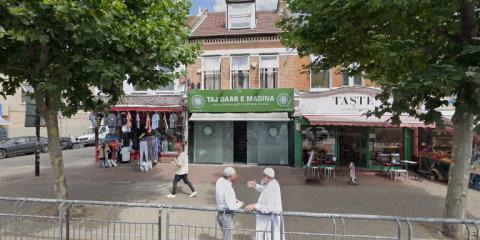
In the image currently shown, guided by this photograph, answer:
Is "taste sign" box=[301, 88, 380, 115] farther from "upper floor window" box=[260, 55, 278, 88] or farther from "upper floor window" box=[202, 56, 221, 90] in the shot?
"upper floor window" box=[202, 56, 221, 90]

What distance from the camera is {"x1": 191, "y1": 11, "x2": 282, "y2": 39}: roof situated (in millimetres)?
15705

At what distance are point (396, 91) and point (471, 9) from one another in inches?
A: 89.5

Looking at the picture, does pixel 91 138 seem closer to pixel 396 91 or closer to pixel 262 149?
pixel 262 149

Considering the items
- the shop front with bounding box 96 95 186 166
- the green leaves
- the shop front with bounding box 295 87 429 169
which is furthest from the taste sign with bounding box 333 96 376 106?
the green leaves

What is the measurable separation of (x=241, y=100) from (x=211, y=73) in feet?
8.16

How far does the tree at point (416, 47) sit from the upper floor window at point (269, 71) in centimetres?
804

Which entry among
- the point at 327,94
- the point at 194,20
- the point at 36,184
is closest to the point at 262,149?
the point at 327,94

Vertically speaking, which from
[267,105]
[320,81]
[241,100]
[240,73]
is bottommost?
[267,105]

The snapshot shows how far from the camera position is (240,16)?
16453mm

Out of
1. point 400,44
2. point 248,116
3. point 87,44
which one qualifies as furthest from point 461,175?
point 248,116

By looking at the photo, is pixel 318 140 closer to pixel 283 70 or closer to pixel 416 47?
pixel 283 70

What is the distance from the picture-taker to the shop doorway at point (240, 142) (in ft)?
52.9

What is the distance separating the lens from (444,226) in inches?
258

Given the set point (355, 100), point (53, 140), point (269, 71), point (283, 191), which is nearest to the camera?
point (53, 140)
